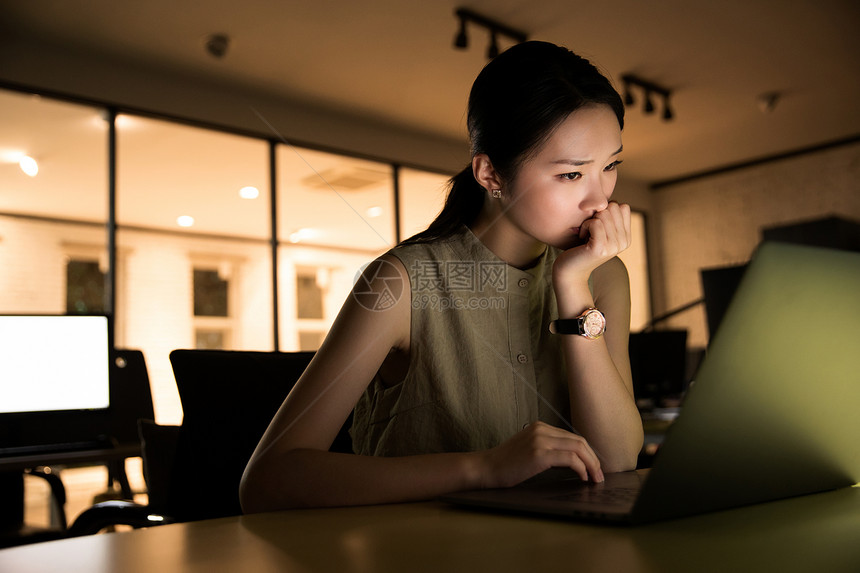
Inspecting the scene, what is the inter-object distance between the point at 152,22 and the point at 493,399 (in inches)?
134

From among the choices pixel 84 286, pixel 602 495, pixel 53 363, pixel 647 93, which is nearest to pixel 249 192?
pixel 84 286

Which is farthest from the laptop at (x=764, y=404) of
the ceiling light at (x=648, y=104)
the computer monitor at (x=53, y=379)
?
the ceiling light at (x=648, y=104)

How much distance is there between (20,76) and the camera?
3.85 metres

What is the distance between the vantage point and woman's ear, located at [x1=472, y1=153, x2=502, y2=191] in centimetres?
121

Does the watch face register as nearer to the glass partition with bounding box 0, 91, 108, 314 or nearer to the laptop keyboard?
the laptop keyboard

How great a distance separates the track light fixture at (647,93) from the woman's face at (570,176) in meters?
3.86

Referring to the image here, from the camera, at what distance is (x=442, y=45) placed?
4.15m

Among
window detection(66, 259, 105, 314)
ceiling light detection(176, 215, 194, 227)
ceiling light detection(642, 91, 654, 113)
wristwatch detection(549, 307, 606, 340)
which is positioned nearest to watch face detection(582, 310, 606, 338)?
wristwatch detection(549, 307, 606, 340)

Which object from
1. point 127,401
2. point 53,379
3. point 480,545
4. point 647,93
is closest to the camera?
point 480,545

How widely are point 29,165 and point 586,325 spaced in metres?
3.82

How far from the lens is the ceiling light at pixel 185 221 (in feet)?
14.8

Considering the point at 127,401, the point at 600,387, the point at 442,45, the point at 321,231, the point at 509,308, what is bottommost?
the point at 127,401

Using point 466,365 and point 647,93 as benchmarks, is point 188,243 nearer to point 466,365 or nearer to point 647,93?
point 647,93

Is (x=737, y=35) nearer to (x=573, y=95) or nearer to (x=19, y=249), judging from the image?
(x=573, y=95)
